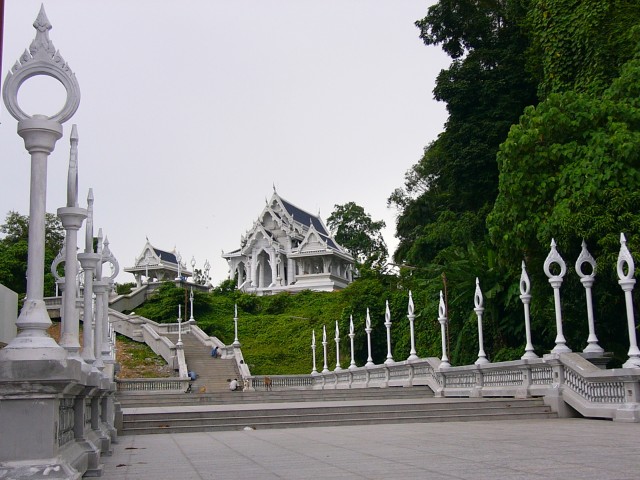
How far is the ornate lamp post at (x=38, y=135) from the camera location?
609 cm

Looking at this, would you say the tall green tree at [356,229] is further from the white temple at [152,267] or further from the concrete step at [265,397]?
the concrete step at [265,397]

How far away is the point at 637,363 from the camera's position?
1398cm

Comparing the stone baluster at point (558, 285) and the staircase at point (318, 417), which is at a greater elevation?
the stone baluster at point (558, 285)

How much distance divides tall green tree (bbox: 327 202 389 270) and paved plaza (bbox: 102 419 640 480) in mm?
67626

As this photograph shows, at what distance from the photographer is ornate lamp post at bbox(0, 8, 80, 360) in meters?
6.09

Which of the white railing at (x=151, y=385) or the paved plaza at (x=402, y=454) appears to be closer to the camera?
the paved plaza at (x=402, y=454)

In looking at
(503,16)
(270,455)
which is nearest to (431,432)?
(270,455)

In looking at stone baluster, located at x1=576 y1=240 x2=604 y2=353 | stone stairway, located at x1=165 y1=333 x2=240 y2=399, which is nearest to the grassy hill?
stone stairway, located at x1=165 y1=333 x2=240 y2=399

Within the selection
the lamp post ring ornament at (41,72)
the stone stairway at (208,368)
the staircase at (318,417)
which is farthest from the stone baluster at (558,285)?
the stone stairway at (208,368)

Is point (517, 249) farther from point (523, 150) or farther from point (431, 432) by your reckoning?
point (431, 432)

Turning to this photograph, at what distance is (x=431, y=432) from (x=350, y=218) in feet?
238

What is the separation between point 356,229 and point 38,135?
78294mm

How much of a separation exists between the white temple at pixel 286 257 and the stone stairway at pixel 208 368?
2596 cm

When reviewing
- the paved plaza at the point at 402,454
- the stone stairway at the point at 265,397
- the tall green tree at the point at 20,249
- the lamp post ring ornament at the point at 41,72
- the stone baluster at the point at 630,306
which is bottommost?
the stone stairway at the point at 265,397
